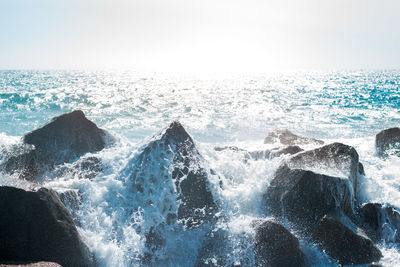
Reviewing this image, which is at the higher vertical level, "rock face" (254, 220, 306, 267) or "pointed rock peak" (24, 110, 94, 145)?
"pointed rock peak" (24, 110, 94, 145)

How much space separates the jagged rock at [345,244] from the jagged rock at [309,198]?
326mm

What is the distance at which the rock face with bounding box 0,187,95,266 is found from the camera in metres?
4.04

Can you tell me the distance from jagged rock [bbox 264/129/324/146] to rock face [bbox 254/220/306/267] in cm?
564

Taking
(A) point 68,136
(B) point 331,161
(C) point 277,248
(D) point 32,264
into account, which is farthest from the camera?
(A) point 68,136

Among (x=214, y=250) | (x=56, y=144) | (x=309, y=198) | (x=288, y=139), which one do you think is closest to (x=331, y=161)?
(x=309, y=198)

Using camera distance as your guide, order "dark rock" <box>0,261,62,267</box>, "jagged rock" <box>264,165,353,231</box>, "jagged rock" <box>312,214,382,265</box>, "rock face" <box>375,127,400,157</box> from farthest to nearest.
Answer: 1. "rock face" <box>375,127,400,157</box>
2. "jagged rock" <box>264,165,353,231</box>
3. "jagged rock" <box>312,214,382,265</box>
4. "dark rock" <box>0,261,62,267</box>

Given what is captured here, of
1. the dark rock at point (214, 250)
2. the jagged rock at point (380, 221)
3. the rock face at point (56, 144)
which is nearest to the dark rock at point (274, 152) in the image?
the jagged rock at point (380, 221)

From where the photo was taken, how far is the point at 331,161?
6543 mm

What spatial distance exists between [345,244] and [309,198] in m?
0.97

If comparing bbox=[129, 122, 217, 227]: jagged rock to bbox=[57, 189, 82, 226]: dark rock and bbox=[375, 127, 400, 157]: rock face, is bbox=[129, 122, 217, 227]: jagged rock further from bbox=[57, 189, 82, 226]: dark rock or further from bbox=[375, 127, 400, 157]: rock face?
bbox=[375, 127, 400, 157]: rock face

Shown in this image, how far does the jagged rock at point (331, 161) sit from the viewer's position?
20.3 ft

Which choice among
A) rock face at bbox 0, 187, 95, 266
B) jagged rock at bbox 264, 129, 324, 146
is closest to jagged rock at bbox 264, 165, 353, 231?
rock face at bbox 0, 187, 95, 266

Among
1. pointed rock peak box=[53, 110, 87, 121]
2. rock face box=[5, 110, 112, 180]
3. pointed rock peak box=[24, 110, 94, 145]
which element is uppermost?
pointed rock peak box=[53, 110, 87, 121]

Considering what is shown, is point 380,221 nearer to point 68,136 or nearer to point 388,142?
point 388,142
